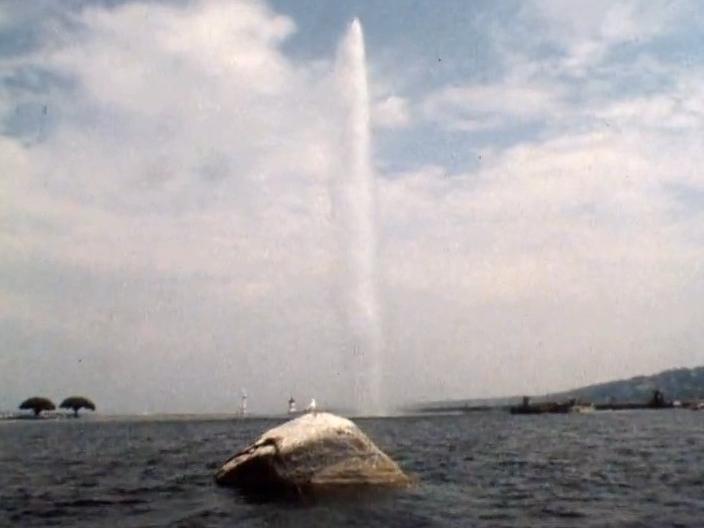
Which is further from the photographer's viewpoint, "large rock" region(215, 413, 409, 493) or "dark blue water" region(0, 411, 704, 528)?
"large rock" region(215, 413, 409, 493)

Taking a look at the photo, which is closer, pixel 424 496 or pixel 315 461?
pixel 424 496

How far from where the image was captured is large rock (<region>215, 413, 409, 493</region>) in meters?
26.6

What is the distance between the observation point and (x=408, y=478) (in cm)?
2895

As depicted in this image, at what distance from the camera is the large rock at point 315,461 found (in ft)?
87.1

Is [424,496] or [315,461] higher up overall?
[315,461]

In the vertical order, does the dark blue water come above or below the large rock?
below

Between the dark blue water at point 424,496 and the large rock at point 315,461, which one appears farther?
the large rock at point 315,461

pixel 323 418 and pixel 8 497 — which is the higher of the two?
pixel 323 418

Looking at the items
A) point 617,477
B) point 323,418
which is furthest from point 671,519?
point 323,418

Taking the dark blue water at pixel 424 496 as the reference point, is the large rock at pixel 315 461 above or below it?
above

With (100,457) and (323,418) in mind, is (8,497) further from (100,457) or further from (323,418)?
(100,457)

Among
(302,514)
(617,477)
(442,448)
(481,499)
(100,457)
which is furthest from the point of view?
(442,448)

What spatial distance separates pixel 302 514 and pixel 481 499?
6.59 metres

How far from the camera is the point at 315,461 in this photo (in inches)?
1049
